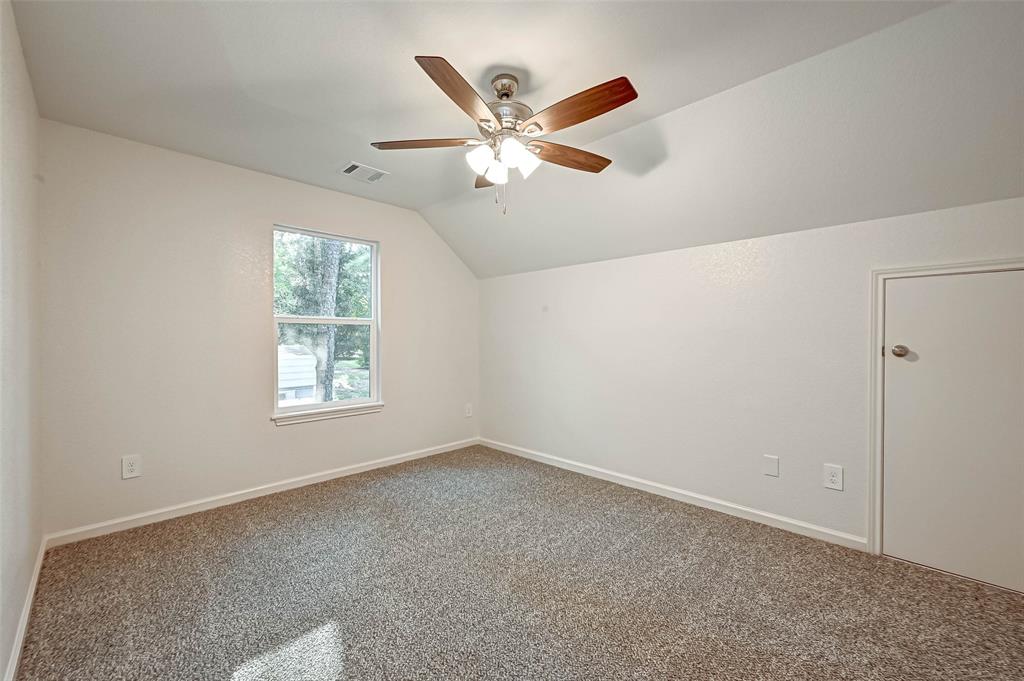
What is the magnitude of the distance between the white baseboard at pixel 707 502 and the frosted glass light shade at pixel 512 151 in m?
2.51

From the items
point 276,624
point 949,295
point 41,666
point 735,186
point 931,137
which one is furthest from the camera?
point 735,186

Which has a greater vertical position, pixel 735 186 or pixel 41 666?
pixel 735 186

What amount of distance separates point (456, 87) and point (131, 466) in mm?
2899

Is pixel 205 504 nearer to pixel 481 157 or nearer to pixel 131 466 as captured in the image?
pixel 131 466

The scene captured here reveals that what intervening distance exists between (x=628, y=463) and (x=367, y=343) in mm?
2399

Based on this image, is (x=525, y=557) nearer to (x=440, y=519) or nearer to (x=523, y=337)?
(x=440, y=519)

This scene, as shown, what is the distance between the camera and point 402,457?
13.4 feet

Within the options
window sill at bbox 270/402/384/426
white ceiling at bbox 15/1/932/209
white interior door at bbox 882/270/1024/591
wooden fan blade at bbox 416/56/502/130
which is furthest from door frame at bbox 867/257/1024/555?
window sill at bbox 270/402/384/426

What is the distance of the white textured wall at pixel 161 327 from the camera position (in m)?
2.51

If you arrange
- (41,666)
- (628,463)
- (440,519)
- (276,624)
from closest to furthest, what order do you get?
(41,666) < (276,624) < (440,519) < (628,463)

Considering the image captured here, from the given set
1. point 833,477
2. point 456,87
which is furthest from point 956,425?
point 456,87

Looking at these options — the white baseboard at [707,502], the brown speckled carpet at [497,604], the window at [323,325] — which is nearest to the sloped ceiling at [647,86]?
the window at [323,325]

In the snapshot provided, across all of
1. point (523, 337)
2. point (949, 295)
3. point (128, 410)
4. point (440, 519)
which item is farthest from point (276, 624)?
point (949, 295)

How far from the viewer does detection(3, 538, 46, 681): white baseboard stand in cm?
150
